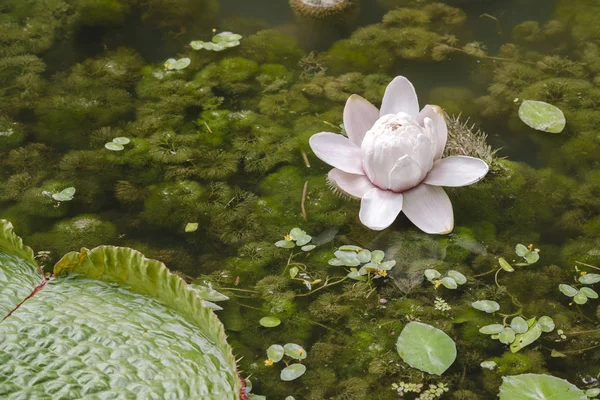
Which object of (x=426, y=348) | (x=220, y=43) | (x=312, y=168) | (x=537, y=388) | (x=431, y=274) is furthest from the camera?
(x=220, y=43)

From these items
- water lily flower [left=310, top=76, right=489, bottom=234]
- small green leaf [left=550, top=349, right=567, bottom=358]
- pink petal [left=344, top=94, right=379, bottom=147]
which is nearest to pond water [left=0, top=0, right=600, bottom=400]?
small green leaf [left=550, top=349, right=567, bottom=358]

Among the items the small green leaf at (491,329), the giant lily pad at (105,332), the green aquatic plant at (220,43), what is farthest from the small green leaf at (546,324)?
the green aquatic plant at (220,43)

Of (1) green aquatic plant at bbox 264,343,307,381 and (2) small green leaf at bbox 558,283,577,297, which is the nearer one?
(1) green aquatic plant at bbox 264,343,307,381

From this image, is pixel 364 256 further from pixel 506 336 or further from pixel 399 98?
pixel 399 98

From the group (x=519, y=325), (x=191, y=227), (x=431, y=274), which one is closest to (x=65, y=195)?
(x=191, y=227)

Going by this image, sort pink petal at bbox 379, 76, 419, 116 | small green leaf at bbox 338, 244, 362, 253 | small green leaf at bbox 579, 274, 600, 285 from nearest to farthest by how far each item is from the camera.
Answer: small green leaf at bbox 579, 274, 600, 285 → small green leaf at bbox 338, 244, 362, 253 → pink petal at bbox 379, 76, 419, 116

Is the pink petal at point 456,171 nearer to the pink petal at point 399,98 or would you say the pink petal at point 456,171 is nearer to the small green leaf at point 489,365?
the pink petal at point 399,98

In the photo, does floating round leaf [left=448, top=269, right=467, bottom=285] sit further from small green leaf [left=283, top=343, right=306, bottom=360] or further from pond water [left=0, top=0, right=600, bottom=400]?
small green leaf [left=283, top=343, right=306, bottom=360]
